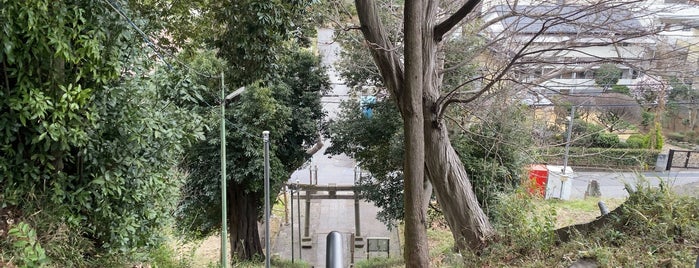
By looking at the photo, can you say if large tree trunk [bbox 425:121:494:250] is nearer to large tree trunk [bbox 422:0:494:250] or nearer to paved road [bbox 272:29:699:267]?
large tree trunk [bbox 422:0:494:250]

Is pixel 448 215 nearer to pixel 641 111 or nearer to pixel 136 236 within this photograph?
pixel 136 236

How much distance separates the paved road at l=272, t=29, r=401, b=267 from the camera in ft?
36.2

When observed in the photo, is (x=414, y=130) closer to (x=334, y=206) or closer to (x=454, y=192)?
(x=454, y=192)

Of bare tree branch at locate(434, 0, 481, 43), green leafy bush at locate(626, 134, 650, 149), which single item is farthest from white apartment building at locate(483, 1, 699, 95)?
green leafy bush at locate(626, 134, 650, 149)

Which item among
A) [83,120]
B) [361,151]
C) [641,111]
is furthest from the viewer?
[361,151]

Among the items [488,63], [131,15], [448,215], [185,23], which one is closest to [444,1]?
[488,63]

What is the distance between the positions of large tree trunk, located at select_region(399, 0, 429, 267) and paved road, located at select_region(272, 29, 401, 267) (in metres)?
5.89

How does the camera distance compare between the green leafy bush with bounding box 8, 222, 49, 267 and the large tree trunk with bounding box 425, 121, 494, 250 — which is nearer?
the green leafy bush with bounding box 8, 222, 49, 267

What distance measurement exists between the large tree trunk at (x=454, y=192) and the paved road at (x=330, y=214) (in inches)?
192

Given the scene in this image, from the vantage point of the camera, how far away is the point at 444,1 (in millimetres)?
7141

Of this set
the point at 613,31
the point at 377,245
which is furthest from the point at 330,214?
the point at 613,31

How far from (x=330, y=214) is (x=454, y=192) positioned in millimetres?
10068

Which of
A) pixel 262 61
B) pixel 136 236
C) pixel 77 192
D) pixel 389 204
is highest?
pixel 262 61

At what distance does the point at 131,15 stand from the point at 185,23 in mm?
2427
